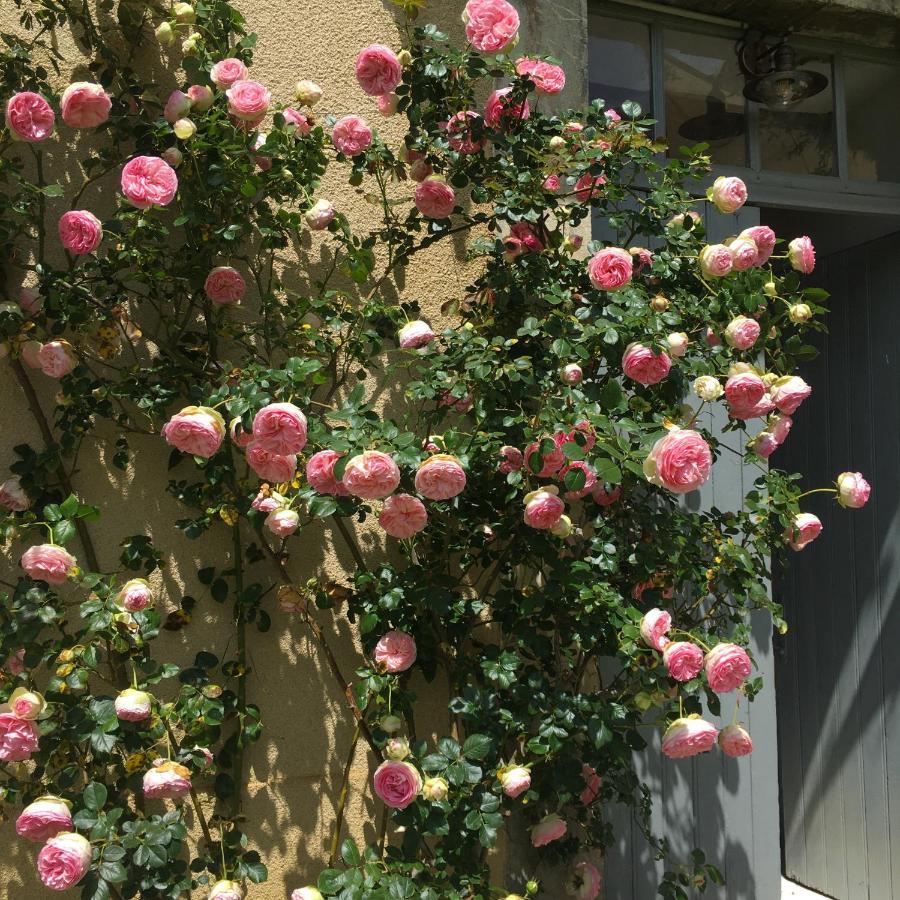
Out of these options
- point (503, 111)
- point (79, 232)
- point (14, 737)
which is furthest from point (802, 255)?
point (14, 737)

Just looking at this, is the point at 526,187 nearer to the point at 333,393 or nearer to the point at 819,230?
Answer: the point at 333,393

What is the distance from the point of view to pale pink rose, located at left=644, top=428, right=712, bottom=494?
198 centimetres

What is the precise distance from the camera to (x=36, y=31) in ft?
8.07

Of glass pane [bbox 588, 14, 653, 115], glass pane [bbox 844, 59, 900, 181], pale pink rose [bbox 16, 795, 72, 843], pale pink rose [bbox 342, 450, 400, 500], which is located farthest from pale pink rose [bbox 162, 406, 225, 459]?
glass pane [bbox 844, 59, 900, 181]

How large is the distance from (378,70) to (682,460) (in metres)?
1.21

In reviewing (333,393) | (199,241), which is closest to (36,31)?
(199,241)

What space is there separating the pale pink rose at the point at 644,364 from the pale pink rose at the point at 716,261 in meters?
0.32

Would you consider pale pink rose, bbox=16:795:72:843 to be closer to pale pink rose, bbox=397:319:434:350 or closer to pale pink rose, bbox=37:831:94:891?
pale pink rose, bbox=37:831:94:891

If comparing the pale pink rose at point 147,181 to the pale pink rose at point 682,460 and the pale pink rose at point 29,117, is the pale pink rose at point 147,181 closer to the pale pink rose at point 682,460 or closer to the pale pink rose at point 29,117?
the pale pink rose at point 29,117

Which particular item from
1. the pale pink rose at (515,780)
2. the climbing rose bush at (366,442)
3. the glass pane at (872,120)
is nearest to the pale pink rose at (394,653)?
the climbing rose bush at (366,442)

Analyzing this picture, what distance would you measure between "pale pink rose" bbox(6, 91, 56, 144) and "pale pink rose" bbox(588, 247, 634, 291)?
1.27 metres

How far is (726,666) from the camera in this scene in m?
2.16

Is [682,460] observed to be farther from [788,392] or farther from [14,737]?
[14,737]

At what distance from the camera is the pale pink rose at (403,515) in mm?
2211
